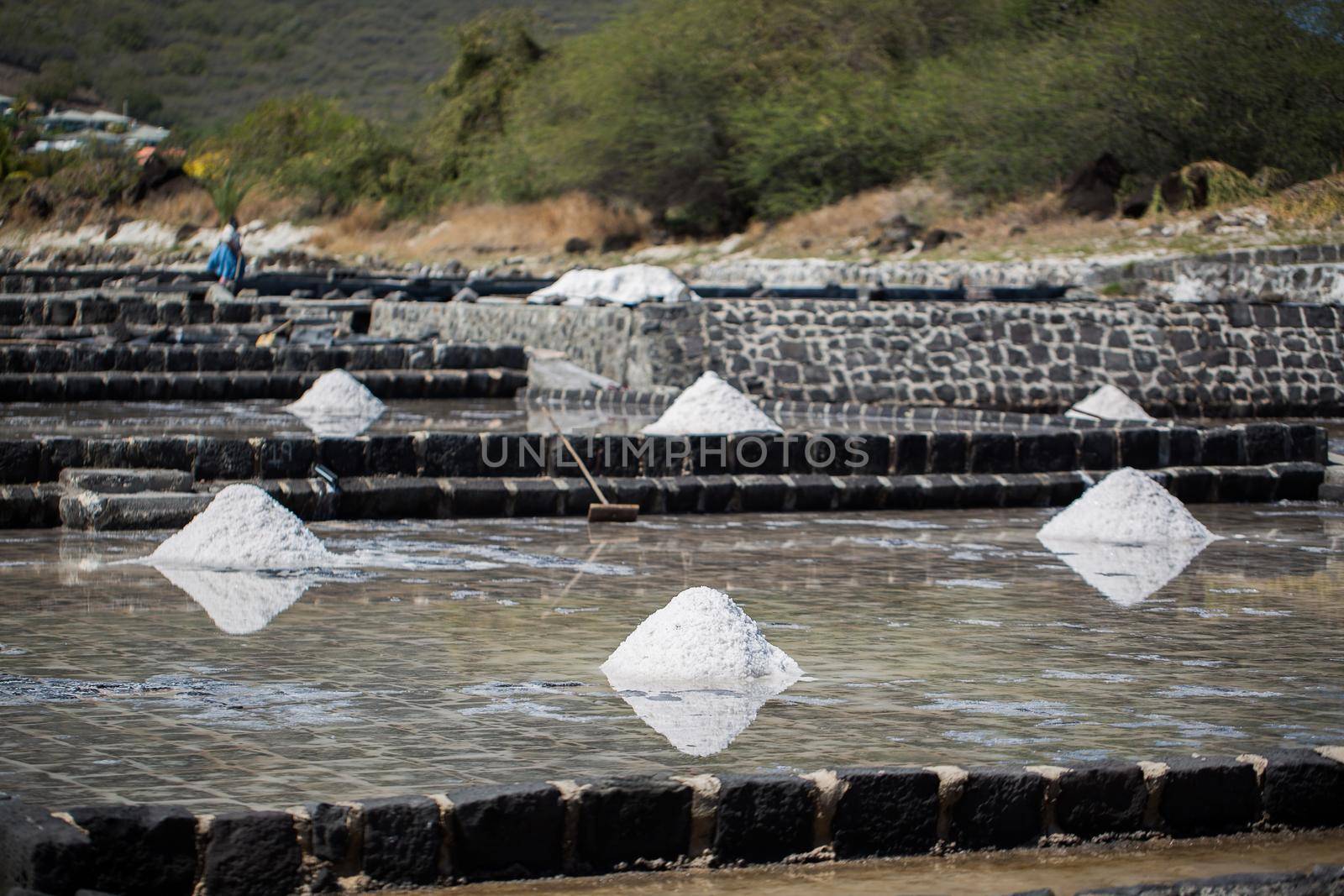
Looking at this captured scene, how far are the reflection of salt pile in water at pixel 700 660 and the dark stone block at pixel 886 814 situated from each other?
135cm

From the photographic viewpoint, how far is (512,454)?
37.9 feet

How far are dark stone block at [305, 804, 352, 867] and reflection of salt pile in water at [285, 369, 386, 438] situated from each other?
12526 mm

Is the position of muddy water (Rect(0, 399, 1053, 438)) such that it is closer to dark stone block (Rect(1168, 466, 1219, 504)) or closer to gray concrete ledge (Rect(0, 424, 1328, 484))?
gray concrete ledge (Rect(0, 424, 1328, 484))

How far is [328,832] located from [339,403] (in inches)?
525

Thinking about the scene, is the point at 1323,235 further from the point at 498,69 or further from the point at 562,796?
the point at 498,69

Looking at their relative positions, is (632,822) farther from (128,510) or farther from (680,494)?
(680,494)

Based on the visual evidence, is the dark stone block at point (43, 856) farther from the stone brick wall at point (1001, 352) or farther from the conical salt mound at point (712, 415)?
the stone brick wall at point (1001, 352)

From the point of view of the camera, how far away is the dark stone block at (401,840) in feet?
13.2

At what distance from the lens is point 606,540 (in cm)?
1011

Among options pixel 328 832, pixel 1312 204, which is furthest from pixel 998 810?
pixel 1312 204

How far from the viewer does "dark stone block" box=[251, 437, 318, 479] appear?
11102mm

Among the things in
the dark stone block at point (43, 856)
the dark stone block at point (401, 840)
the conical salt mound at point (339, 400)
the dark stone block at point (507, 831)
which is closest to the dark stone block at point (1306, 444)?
the conical salt mound at point (339, 400)

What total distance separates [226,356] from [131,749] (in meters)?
15.8

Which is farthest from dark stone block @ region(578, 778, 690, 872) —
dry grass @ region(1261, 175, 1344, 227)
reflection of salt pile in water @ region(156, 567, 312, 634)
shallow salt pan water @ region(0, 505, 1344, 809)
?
dry grass @ region(1261, 175, 1344, 227)
